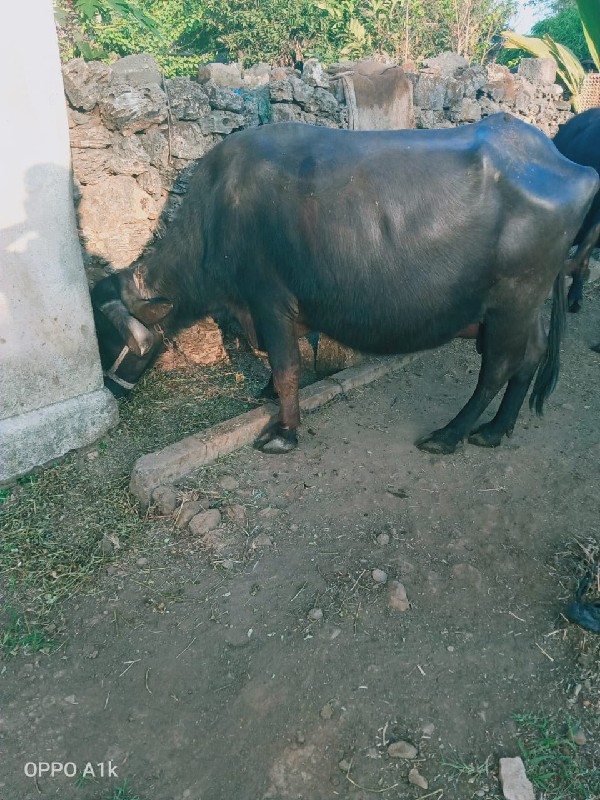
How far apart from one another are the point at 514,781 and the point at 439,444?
197cm

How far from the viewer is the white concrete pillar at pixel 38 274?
297 centimetres

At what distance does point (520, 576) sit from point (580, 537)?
43cm

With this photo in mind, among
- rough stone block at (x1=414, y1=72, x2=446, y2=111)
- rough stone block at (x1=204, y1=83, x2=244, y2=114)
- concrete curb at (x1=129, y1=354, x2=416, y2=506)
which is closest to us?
concrete curb at (x1=129, y1=354, x2=416, y2=506)

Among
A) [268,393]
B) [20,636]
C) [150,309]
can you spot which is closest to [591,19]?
[268,393]

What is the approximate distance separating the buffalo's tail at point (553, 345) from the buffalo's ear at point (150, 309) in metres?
2.29

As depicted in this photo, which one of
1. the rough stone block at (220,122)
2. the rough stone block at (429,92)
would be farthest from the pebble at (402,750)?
the rough stone block at (429,92)

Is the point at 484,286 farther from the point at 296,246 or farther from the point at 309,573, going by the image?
the point at 309,573

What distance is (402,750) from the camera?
2.00 metres

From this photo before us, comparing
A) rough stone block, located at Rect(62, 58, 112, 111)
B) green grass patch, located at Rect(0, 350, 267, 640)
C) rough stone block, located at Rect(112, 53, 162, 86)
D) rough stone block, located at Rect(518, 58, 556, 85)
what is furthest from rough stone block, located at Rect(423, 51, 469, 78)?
green grass patch, located at Rect(0, 350, 267, 640)

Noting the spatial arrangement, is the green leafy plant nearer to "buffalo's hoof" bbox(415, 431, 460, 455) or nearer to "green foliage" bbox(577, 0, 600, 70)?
"green foliage" bbox(577, 0, 600, 70)

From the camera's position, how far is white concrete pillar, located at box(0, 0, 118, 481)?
2971 mm

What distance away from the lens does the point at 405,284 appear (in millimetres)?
3219

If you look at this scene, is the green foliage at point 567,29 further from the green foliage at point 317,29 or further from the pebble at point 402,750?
the pebble at point 402,750

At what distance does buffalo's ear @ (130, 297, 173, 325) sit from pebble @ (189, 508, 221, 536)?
53.1 inches
